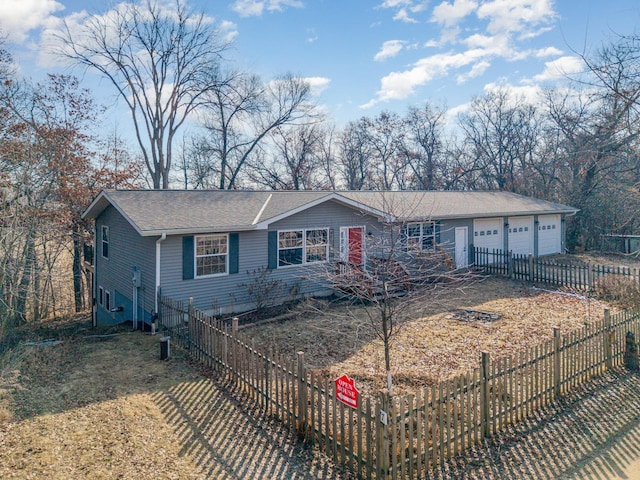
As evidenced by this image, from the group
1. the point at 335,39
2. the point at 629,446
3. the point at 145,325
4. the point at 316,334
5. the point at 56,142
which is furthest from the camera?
the point at 56,142

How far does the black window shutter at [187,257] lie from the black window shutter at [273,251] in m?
2.74

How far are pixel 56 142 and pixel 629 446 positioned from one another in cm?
2409

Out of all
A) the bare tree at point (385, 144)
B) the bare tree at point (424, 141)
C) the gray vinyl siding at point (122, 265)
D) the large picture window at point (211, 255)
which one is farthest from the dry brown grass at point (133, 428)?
the bare tree at point (424, 141)

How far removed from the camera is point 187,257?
1246 centimetres

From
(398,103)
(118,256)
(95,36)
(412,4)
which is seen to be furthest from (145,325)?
(398,103)

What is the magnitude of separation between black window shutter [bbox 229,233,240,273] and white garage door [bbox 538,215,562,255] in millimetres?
19242

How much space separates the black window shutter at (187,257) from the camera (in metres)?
12.4

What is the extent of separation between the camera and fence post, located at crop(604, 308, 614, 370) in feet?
26.6

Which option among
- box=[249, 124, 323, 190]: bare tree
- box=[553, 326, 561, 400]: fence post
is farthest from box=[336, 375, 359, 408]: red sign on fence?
box=[249, 124, 323, 190]: bare tree

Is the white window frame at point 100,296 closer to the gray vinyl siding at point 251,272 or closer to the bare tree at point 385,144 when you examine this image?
the gray vinyl siding at point 251,272

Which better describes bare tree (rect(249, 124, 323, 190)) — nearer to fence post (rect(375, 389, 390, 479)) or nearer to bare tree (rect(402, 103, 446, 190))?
bare tree (rect(402, 103, 446, 190))

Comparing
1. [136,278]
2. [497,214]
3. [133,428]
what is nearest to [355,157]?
[497,214]

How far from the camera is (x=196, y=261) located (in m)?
12.7

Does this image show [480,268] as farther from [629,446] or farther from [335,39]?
[629,446]
